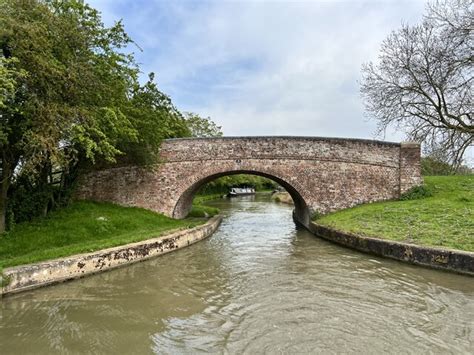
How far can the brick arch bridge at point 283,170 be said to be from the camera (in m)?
15.9

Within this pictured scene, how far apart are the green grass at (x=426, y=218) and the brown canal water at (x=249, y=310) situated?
4.53 ft

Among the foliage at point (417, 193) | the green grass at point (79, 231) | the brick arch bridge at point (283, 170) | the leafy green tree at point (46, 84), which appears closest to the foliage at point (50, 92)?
the leafy green tree at point (46, 84)

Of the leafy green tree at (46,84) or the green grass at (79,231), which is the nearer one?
the leafy green tree at (46,84)

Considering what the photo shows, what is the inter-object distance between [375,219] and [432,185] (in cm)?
506

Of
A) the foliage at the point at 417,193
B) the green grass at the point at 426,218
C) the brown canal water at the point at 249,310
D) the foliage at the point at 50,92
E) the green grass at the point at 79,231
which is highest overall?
the foliage at the point at 50,92

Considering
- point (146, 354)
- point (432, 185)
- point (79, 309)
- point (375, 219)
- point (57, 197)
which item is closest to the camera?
point (146, 354)

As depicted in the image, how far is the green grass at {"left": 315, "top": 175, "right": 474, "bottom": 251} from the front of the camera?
9836 millimetres

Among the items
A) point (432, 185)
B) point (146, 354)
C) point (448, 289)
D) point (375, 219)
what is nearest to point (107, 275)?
point (146, 354)

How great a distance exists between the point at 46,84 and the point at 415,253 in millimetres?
9879

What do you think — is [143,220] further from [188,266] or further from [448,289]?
[448,289]

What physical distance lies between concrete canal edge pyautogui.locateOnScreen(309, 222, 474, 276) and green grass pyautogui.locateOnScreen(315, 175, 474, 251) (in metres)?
0.37

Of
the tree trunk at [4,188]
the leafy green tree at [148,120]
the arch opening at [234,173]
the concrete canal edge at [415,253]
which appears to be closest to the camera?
the concrete canal edge at [415,253]

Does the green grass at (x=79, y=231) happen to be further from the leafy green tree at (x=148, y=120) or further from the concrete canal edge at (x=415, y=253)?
the concrete canal edge at (x=415, y=253)

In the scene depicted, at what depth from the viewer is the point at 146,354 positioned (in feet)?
15.1
